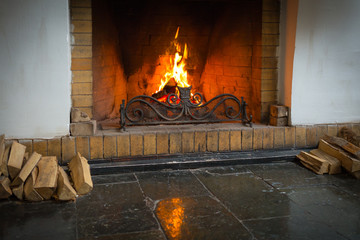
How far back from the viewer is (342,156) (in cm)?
386

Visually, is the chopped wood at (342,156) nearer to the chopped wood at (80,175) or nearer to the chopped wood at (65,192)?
the chopped wood at (80,175)

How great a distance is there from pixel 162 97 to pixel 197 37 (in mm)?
840

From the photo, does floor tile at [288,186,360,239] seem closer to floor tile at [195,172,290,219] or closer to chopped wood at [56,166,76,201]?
floor tile at [195,172,290,219]

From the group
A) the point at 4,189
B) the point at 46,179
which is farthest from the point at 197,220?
the point at 4,189

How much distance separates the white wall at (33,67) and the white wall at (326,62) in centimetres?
219

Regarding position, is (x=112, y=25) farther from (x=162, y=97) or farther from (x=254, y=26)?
(x=254, y=26)

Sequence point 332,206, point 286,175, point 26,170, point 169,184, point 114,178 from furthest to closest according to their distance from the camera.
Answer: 1. point 286,175
2. point 114,178
3. point 169,184
4. point 26,170
5. point 332,206

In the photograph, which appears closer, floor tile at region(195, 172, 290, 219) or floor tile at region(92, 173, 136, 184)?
floor tile at region(195, 172, 290, 219)

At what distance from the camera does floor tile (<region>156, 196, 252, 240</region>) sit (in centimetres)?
262

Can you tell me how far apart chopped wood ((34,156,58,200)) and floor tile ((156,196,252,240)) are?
798mm

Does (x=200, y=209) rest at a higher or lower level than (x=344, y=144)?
lower

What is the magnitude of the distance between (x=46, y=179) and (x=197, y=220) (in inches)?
46.3

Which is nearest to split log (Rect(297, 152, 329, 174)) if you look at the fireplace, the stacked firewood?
the stacked firewood

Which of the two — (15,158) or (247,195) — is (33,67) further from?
(247,195)
